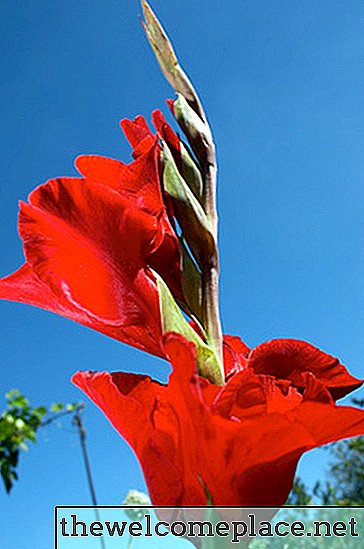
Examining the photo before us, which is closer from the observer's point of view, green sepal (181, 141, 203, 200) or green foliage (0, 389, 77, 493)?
green sepal (181, 141, 203, 200)

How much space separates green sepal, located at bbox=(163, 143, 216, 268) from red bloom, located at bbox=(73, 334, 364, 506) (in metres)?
0.06

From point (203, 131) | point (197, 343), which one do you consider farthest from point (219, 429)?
point (203, 131)

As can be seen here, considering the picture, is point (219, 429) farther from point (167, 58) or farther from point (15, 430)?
point (15, 430)

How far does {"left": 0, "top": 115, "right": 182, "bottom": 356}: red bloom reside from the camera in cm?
30

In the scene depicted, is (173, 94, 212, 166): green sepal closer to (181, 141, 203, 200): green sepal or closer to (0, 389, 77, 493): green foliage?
(181, 141, 203, 200): green sepal

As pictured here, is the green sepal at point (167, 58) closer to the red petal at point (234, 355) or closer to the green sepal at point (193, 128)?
the green sepal at point (193, 128)

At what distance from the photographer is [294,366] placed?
33 centimetres

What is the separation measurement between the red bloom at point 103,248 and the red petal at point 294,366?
5 cm

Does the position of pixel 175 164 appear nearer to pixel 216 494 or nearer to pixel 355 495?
pixel 216 494

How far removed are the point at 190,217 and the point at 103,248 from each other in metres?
0.04

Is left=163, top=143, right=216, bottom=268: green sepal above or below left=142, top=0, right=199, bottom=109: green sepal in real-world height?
below

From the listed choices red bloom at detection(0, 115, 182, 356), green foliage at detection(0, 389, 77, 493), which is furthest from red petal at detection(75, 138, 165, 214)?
green foliage at detection(0, 389, 77, 493)

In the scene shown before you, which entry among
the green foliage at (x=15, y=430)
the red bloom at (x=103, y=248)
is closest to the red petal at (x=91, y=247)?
the red bloom at (x=103, y=248)

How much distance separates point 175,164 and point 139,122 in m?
0.06
